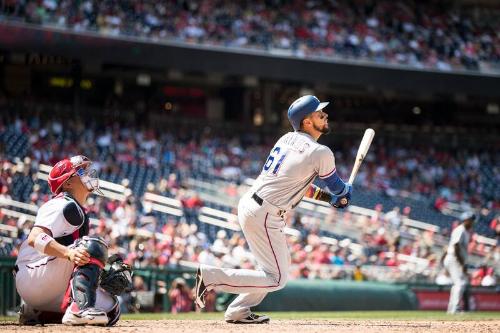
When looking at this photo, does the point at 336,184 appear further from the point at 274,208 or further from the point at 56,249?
the point at 56,249

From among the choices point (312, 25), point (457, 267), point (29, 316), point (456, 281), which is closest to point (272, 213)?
point (29, 316)

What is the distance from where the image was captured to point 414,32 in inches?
1310

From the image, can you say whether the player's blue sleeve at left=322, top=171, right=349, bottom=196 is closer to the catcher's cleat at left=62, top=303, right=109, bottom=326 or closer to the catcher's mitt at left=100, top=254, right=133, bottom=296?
the catcher's mitt at left=100, top=254, right=133, bottom=296

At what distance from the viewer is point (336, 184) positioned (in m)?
7.91

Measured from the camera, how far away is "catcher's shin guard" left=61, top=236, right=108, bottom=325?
6.99 metres

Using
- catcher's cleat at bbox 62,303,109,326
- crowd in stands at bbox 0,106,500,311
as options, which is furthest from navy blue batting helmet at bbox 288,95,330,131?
crowd in stands at bbox 0,106,500,311

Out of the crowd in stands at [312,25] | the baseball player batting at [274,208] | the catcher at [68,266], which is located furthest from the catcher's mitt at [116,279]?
the crowd in stands at [312,25]

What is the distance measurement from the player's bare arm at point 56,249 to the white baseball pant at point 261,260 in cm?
126

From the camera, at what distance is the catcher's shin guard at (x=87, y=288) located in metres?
6.99

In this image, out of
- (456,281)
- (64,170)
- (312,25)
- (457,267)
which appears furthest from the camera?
(312,25)

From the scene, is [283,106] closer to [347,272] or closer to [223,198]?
[223,198]

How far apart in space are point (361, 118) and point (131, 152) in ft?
42.7

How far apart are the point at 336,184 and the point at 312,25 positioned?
2363 centimetres

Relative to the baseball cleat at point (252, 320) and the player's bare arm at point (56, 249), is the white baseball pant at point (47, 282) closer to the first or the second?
the player's bare arm at point (56, 249)
